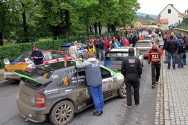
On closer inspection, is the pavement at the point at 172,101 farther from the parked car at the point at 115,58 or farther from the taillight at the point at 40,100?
the taillight at the point at 40,100

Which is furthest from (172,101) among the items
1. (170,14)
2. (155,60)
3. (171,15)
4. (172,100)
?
(170,14)

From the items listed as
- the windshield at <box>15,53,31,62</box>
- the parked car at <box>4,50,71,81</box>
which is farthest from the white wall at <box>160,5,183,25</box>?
the windshield at <box>15,53,31,62</box>

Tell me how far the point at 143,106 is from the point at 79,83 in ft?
7.60

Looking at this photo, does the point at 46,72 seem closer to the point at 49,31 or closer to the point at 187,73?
the point at 187,73

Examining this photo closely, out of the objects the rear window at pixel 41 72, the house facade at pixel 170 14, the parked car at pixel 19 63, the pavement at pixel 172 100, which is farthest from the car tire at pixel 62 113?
the house facade at pixel 170 14

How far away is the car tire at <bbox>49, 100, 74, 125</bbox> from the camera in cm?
553

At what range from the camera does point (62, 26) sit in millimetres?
29953

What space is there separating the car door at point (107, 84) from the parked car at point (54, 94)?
0.74 meters

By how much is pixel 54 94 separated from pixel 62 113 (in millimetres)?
554

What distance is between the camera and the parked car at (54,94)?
540 cm

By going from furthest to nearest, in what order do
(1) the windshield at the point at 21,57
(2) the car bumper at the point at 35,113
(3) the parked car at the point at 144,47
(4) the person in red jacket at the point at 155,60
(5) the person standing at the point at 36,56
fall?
1. (3) the parked car at the point at 144,47
2. (1) the windshield at the point at 21,57
3. (5) the person standing at the point at 36,56
4. (4) the person in red jacket at the point at 155,60
5. (2) the car bumper at the point at 35,113

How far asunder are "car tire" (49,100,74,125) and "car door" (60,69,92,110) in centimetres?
20

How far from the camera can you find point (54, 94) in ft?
18.2

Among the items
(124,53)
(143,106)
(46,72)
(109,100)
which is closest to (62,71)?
(46,72)
